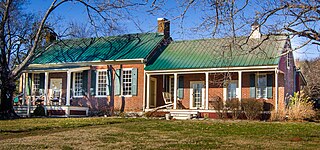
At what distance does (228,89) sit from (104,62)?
809cm

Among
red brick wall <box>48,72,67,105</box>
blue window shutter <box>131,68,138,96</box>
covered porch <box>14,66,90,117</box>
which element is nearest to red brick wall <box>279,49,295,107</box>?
blue window shutter <box>131,68,138,96</box>

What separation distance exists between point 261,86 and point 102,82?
10101 millimetres

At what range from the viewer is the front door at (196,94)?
2461 centimetres

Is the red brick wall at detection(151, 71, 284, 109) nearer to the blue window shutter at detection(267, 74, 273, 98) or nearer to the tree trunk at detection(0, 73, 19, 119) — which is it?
the blue window shutter at detection(267, 74, 273, 98)

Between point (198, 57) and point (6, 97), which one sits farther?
point (198, 57)

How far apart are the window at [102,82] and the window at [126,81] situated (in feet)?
4.20

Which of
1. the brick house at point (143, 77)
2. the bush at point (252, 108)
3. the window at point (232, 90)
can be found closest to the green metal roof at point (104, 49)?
the brick house at point (143, 77)

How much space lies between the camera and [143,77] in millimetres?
24922

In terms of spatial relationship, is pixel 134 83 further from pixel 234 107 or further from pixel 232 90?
pixel 234 107

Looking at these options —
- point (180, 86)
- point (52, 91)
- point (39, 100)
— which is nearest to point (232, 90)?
point (180, 86)

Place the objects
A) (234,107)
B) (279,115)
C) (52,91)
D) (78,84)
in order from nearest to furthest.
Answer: (279,115)
(234,107)
(78,84)
(52,91)

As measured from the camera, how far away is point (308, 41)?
9.05 metres

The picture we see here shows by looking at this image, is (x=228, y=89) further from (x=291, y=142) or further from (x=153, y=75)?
(x=291, y=142)

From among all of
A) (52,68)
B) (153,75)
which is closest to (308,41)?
(153,75)
